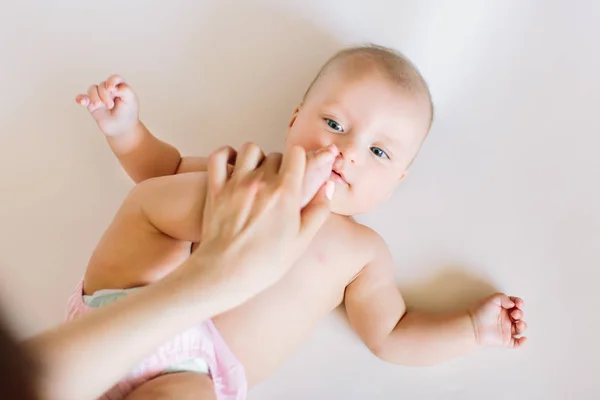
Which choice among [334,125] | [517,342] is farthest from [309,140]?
[517,342]

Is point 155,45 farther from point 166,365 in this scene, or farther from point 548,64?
point 548,64

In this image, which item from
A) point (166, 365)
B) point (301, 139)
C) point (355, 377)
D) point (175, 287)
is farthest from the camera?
point (355, 377)

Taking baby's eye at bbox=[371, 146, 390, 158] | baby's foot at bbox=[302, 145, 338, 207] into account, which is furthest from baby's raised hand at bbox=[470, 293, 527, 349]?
baby's foot at bbox=[302, 145, 338, 207]

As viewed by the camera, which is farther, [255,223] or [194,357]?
[194,357]

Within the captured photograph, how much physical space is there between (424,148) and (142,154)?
510 millimetres

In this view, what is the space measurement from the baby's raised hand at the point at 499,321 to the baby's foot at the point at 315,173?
18.7 inches

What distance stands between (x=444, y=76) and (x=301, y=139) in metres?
0.35

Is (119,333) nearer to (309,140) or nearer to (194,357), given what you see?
(194,357)

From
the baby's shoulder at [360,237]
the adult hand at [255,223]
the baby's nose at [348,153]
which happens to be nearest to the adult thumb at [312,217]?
the adult hand at [255,223]

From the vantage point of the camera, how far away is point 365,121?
0.88 meters

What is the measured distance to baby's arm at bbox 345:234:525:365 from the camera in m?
0.98

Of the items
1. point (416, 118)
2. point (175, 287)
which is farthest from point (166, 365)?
point (416, 118)

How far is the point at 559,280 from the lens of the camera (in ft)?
3.42

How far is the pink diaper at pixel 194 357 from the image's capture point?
76 centimetres
